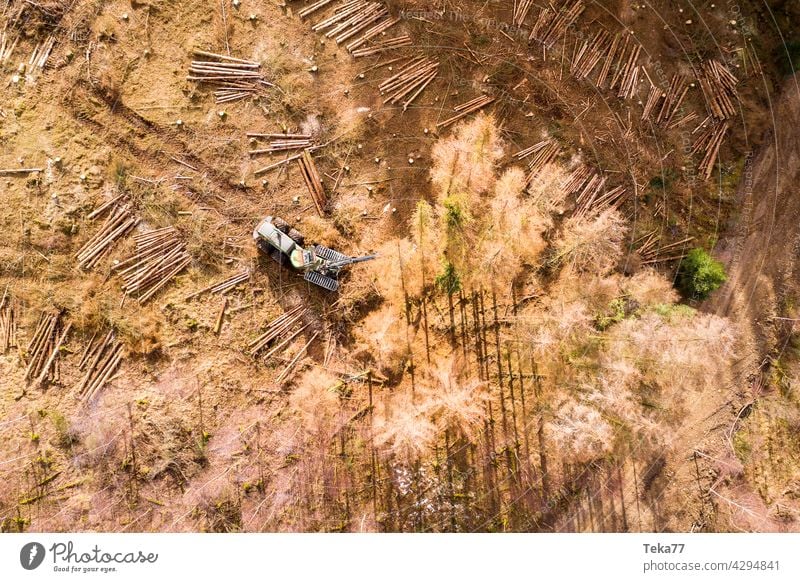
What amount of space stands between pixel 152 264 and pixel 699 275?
59.0ft

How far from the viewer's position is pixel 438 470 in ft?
64.2

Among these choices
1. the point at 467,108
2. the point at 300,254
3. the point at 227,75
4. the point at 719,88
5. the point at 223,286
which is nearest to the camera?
the point at 300,254

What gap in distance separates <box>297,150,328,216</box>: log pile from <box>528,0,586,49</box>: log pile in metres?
8.47

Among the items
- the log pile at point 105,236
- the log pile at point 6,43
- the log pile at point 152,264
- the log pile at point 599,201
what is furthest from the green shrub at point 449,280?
the log pile at point 6,43

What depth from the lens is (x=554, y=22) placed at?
1973 cm

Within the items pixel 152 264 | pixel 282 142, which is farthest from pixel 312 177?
pixel 152 264

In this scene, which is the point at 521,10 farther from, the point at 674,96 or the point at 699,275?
the point at 699,275

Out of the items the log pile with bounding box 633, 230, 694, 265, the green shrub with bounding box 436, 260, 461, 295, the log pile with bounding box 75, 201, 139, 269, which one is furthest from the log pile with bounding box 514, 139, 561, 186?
the log pile with bounding box 75, 201, 139, 269

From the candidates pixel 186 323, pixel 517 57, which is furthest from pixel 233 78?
pixel 517 57

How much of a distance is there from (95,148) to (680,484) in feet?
73.6

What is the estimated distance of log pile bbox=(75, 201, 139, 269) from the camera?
1909 cm

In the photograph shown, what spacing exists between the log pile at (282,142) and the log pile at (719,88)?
13.5 meters

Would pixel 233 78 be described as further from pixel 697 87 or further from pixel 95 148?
pixel 697 87

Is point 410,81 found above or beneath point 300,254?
above
